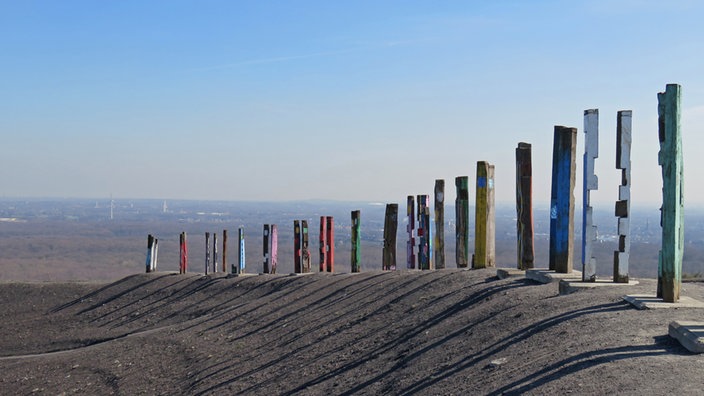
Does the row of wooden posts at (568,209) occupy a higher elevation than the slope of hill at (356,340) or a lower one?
higher

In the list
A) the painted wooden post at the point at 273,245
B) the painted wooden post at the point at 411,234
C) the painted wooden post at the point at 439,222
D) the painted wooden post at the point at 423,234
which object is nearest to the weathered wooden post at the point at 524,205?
the painted wooden post at the point at 439,222

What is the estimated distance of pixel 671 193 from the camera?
10.6 metres

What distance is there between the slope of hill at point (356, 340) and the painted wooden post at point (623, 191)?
2.42 feet

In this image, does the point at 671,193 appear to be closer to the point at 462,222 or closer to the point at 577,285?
the point at 577,285

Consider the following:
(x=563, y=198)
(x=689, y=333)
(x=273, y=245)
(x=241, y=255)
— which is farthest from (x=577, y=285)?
(x=241, y=255)

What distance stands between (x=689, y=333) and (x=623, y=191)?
13.5 feet

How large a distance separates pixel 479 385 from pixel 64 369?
1013cm

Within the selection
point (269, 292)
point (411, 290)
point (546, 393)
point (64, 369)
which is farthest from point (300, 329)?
point (546, 393)

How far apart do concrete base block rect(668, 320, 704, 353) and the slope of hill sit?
0.11 metres

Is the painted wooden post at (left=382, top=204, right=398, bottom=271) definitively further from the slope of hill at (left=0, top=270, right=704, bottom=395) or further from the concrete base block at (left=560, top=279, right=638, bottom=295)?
the concrete base block at (left=560, top=279, right=638, bottom=295)

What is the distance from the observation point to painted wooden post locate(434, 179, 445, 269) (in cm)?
2034

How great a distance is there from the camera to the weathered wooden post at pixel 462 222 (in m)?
18.5

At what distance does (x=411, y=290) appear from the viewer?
15.9m

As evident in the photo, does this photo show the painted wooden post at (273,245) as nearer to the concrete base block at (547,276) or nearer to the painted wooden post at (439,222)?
the painted wooden post at (439,222)
